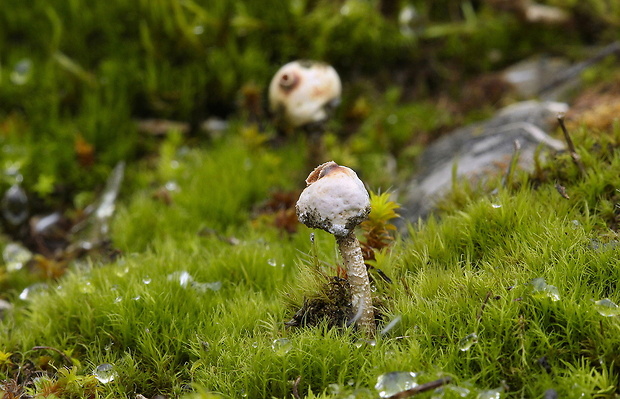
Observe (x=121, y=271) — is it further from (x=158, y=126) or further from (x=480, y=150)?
(x=480, y=150)

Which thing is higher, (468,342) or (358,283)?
(358,283)

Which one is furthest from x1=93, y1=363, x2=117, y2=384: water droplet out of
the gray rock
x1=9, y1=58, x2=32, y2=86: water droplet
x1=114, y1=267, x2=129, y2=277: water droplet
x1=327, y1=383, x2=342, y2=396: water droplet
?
x1=9, y1=58, x2=32, y2=86: water droplet

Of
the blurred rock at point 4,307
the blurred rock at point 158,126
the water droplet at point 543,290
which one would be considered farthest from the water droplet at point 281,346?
the blurred rock at point 158,126

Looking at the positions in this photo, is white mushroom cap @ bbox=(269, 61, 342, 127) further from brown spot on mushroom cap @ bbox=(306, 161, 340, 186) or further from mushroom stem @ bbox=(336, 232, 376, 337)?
mushroom stem @ bbox=(336, 232, 376, 337)

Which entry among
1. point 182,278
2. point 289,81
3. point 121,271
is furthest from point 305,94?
point 121,271

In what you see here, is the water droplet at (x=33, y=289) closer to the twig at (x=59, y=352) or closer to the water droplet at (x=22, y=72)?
the twig at (x=59, y=352)

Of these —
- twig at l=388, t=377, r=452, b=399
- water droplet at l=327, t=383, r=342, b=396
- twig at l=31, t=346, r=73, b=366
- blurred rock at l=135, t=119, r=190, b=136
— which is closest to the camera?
twig at l=388, t=377, r=452, b=399
